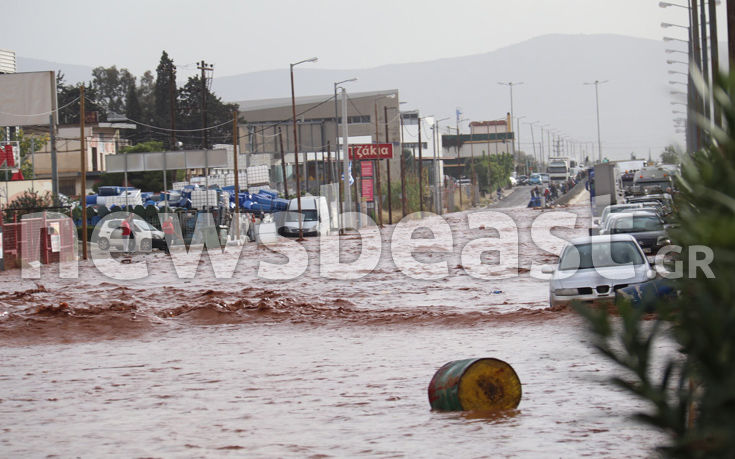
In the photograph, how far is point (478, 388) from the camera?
1018cm

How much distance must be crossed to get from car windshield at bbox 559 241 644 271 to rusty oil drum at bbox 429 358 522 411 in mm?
7653

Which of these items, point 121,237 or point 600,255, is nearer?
point 600,255

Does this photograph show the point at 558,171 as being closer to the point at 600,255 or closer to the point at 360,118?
the point at 360,118

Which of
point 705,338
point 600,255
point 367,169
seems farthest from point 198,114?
point 705,338

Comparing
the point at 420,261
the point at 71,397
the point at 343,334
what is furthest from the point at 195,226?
the point at 71,397

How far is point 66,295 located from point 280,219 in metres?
25.3

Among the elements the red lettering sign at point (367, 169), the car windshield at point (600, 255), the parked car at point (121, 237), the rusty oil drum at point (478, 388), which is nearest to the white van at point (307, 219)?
the parked car at point (121, 237)

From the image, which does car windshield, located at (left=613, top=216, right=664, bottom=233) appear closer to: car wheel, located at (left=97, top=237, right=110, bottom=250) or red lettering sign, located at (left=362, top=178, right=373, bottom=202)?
car wheel, located at (left=97, top=237, right=110, bottom=250)

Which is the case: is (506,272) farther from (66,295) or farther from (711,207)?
(711,207)

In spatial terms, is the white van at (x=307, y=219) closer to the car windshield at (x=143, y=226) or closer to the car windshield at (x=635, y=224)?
the car windshield at (x=143, y=226)

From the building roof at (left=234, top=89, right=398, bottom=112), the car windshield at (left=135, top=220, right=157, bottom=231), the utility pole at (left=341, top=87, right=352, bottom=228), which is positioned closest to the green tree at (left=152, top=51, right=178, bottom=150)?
the building roof at (left=234, top=89, right=398, bottom=112)

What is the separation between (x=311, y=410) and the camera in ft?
36.6

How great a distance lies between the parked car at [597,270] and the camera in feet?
54.1

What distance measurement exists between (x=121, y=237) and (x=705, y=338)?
1591 inches
